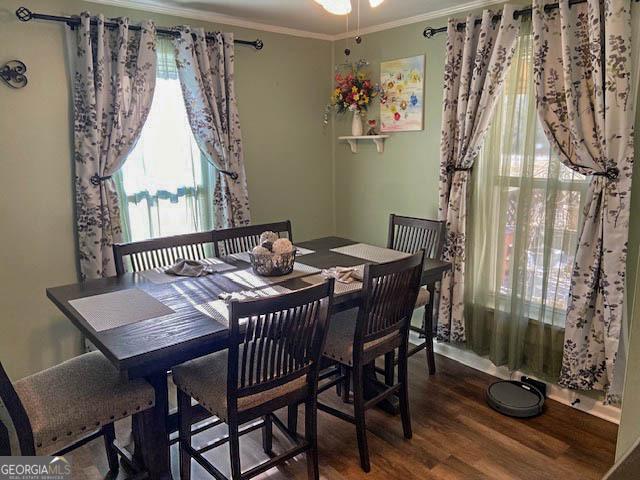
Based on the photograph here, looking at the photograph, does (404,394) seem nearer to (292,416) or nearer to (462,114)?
(292,416)

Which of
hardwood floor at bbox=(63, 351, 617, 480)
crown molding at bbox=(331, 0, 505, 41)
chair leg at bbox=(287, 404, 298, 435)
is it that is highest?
crown molding at bbox=(331, 0, 505, 41)

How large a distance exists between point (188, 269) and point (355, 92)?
6.35 ft

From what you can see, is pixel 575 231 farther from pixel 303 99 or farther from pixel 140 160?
pixel 140 160

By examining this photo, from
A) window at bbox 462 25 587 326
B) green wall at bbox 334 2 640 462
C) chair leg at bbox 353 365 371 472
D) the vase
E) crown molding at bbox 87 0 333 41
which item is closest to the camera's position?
chair leg at bbox 353 365 371 472

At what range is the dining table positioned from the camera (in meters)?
1.64

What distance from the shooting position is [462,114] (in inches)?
116

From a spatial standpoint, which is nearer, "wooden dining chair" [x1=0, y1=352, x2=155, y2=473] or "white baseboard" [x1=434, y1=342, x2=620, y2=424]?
"wooden dining chair" [x1=0, y1=352, x2=155, y2=473]

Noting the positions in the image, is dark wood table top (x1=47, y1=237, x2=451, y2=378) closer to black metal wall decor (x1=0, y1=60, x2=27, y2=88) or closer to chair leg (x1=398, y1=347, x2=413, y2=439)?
chair leg (x1=398, y1=347, x2=413, y2=439)

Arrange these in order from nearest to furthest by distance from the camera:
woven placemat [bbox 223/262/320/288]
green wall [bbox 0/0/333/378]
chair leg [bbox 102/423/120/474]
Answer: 1. chair leg [bbox 102/423/120/474]
2. woven placemat [bbox 223/262/320/288]
3. green wall [bbox 0/0/333/378]

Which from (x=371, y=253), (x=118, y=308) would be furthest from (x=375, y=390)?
(x=118, y=308)

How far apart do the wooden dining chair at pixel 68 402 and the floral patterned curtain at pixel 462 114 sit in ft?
6.68

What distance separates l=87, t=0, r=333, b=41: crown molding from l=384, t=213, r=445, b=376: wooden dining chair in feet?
5.30

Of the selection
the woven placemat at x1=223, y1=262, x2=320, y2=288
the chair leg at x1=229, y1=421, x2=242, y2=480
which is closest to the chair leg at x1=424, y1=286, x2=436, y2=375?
the woven placemat at x1=223, y1=262, x2=320, y2=288

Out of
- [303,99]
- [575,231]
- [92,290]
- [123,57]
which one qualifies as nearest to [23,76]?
[123,57]
